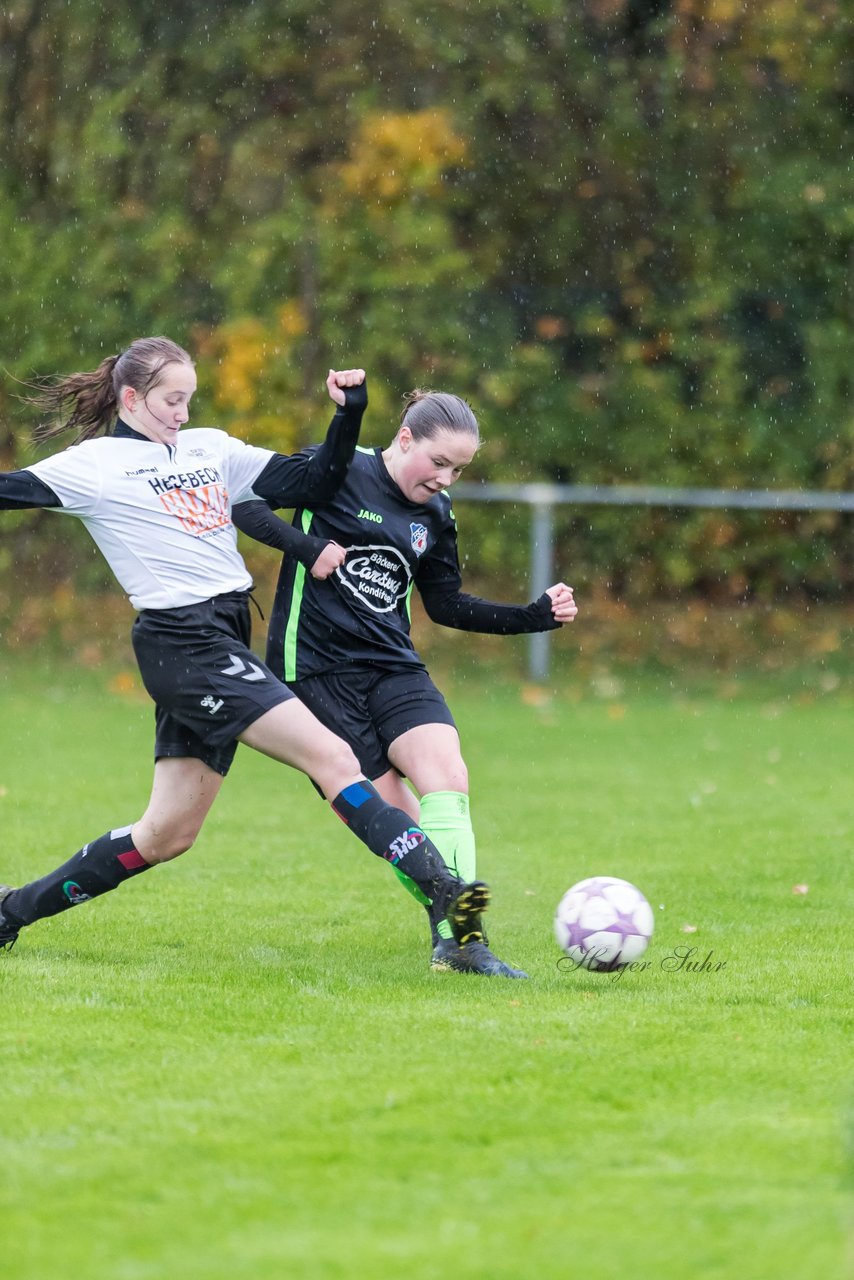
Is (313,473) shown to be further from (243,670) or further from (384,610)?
(243,670)

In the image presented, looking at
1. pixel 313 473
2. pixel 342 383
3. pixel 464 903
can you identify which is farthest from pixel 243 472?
pixel 464 903

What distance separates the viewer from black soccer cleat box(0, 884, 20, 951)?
18.9ft

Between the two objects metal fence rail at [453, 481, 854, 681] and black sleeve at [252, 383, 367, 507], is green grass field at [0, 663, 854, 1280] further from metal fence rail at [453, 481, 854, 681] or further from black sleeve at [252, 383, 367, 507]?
metal fence rail at [453, 481, 854, 681]

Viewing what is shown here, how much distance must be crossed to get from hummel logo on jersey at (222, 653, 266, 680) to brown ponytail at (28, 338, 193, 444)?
0.88 meters

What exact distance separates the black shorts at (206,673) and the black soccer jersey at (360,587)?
453 mm

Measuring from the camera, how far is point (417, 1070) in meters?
4.23

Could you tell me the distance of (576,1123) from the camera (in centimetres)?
382

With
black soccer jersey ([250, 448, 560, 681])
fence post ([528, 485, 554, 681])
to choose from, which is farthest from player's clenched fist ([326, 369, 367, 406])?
fence post ([528, 485, 554, 681])

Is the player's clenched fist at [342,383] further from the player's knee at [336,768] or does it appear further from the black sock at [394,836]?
the black sock at [394,836]

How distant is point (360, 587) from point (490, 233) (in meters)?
13.2

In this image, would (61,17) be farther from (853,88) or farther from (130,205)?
(853,88)

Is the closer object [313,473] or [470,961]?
[470,961]

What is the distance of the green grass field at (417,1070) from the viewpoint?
3129 millimetres

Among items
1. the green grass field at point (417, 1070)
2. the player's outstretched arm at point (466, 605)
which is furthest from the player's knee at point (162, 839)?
the player's outstretched arm at point (466, 605)
